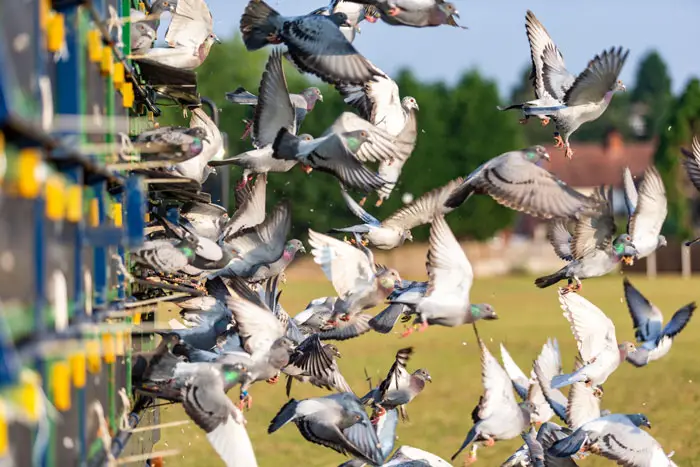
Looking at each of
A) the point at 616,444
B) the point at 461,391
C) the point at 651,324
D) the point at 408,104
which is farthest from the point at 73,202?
the point at 461,391

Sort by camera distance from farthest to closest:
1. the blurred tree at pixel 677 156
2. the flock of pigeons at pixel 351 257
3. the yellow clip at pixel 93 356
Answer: the blurred tree at pixel 677 156 → the flock of pigeons at pixel 351 257 → the yellow clip at pixel 93 356

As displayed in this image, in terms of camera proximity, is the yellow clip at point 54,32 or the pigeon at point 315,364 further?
the pigeon at point 315,364

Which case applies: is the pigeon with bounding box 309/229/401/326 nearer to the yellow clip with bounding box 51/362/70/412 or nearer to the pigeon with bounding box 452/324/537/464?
the pigeon with bounding box 452/324/537/464

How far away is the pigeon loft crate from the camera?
11.3 feet

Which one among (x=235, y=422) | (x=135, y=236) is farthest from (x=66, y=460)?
(x=235, y=422)

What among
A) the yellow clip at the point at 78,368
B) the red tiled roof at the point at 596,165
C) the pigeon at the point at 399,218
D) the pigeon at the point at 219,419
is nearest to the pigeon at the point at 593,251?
the pigeon at the point at 399,218

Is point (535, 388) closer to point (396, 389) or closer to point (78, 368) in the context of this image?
point (396, 389)

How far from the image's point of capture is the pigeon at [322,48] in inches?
315

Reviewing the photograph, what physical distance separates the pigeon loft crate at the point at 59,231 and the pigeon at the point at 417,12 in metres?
2.50

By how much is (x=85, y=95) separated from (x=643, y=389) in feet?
39.6

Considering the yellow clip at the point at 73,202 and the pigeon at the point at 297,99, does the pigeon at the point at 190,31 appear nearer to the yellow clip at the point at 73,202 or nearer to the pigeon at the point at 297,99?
the pigeon at the point at 297,99

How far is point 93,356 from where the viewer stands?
4895mm

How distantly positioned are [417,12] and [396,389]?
9.73ft

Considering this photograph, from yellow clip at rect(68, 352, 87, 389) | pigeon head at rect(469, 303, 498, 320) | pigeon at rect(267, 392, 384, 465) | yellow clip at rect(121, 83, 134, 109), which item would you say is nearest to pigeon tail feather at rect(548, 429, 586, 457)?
pigeon head at rect(469, 303, 498, 320)
